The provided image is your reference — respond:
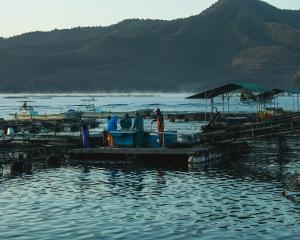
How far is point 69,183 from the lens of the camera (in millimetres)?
36469

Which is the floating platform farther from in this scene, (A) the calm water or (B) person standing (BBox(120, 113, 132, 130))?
(B) person standing (BBox(120, 113, 132, 130))

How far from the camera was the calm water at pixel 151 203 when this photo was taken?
25.2 m

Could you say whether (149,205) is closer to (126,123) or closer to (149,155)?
(149,155)

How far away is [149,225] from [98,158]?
66.2 ft

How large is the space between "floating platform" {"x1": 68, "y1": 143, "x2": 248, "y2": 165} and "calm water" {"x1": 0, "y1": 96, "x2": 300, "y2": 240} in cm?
121

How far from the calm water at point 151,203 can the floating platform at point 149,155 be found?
121 cm

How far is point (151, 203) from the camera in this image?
3028cm

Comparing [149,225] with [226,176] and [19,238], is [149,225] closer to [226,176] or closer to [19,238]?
[19,238]

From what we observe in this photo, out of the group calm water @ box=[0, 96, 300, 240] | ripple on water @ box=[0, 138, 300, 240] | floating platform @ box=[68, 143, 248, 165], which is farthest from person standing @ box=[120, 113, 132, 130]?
ripple on water @ box=[0, 138, 300, 240]

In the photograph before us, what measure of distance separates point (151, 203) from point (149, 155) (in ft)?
45.7

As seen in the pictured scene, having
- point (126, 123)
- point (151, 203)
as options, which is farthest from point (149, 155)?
point (151, 203)

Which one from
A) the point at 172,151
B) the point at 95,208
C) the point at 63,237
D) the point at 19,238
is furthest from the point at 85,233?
the point at 172,151

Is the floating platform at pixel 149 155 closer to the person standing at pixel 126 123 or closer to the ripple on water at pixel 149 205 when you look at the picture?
the ripple on water at pixel 149 205

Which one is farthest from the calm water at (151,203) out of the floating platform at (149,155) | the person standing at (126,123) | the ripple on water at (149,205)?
the person standing at (126,123)
